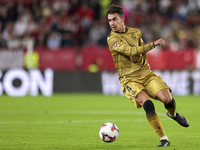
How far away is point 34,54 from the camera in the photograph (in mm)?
19312

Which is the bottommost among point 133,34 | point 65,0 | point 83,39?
point 83,39

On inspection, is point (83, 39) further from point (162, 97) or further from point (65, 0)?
point (162, 97)

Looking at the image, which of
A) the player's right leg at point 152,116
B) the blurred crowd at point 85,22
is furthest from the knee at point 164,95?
the blurred crowd at point 85,22

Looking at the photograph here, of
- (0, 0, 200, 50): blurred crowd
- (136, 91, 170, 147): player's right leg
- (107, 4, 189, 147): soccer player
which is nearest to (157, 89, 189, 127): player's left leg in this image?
(107, 4, 189, 147): soccer player

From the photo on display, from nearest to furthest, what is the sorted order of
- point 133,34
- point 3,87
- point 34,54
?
point 133,34, point 3,87, point 34,54

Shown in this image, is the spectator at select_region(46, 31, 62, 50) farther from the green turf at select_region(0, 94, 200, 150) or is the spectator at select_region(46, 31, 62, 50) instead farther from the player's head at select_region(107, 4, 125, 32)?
the player's head at select_region(107, 4, 125, 32)

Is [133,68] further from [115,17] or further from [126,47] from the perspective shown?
[115,17]

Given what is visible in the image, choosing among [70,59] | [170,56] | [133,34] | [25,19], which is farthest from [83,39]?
[133,34]

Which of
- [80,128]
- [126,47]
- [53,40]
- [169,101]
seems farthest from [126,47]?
[53,40]

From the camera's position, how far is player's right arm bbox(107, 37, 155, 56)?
6.13 m

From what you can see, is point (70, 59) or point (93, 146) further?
point (70, 59)

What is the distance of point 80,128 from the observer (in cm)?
835

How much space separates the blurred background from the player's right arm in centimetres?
1123

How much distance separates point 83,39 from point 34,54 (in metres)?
2.71
